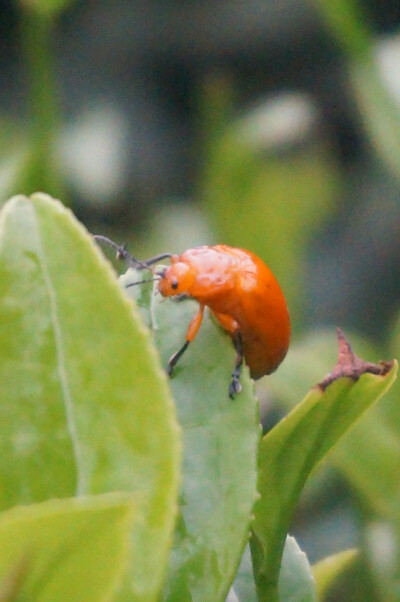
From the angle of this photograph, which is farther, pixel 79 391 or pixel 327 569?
pixel 327 569

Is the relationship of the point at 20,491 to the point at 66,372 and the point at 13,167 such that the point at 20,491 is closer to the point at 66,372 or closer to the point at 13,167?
the point at 66,372

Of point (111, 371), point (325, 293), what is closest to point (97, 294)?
point (111, 371)

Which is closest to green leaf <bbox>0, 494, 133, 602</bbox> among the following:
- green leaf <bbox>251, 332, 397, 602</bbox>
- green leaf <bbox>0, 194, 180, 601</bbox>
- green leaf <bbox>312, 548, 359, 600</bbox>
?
green leaf <bbox>0, 194, 180, 601</bbox>

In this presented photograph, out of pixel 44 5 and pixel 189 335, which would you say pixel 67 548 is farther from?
pixel 44 5

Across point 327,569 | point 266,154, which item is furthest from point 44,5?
point 327,569

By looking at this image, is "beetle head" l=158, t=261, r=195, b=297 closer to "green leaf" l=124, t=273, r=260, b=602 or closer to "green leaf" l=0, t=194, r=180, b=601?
"green leaf" l=124, t=273, r=260, b=602

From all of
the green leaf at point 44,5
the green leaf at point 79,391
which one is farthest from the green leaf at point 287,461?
the green leaf at point 44,5
